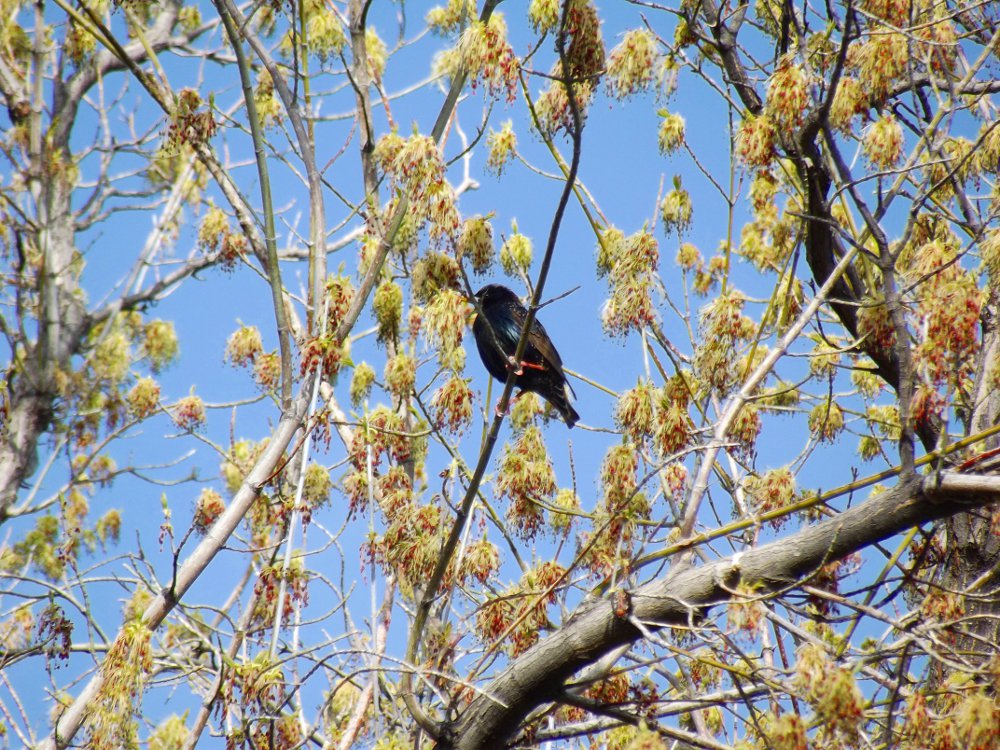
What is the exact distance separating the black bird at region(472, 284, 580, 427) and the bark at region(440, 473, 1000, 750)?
6.17ft

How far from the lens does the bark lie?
9.00 feet

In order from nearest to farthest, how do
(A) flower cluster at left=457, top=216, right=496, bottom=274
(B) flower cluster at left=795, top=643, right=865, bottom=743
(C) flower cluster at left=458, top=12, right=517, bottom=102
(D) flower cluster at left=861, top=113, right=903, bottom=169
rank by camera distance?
1. (B) flower cluster at left=795, top=643, right=865, bottom=743
2. (C) flower cluster at left=458, top=12, right=517, bottom=102
3. (A) flower cluster at left=457, top=216, right=496, bottom=274
4. (D) flower cluster at left=861, top=113, right=903, bottom=169

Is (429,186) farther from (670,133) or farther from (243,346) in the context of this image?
(243,346)

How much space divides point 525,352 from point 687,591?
2.05m

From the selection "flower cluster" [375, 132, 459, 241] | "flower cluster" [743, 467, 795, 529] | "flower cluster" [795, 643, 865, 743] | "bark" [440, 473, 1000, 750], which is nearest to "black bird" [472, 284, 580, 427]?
"flower cluster" [743, 467, 795, 529]

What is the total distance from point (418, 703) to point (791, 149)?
2488 millimetres

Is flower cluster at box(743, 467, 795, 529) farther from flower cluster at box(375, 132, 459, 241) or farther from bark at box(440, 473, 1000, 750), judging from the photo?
flower cluster at box(375, 132, 459, 241)

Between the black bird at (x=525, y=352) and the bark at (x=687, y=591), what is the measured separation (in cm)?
188

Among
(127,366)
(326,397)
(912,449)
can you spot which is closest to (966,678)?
(912,449)

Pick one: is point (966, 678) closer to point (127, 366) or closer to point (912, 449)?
point (912, 449)

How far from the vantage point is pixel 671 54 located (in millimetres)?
4004

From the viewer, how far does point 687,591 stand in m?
3.03

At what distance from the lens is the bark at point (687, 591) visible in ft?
9.00

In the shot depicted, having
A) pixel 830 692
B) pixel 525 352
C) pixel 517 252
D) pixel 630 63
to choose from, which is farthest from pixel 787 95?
pixel 830 692
